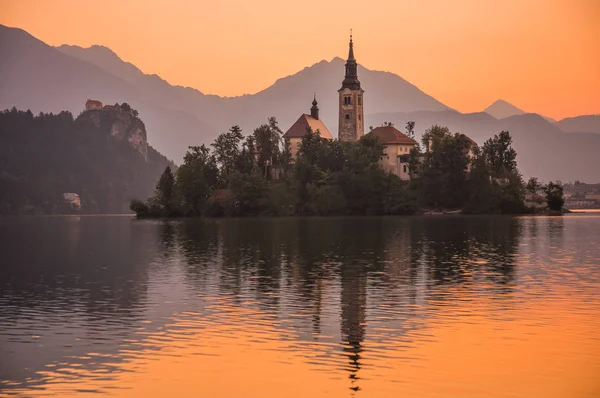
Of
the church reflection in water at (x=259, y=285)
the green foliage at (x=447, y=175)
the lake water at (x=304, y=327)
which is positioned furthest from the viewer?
the green foliage at (x=447, y=175)

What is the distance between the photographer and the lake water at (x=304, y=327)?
1070 inches

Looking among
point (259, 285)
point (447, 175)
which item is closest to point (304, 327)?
point (259, 285)

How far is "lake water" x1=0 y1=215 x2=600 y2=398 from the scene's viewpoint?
2719cm

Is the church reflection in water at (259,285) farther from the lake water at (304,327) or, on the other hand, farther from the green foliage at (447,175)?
the green foliage at (447,175)

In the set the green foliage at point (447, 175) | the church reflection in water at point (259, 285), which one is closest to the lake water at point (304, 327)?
the church reflection in water at point (259, 285)

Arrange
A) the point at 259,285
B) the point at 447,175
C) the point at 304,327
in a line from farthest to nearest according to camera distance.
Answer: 1. the point at 447,175
2. the point at 259,285
3. the point at 304,327

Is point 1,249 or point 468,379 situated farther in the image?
point 1,249

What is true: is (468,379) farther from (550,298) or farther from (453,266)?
(453,266)

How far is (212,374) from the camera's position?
28.3 meters

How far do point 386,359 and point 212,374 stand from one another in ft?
19.1

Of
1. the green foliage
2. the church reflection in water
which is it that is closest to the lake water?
the church reflection in water

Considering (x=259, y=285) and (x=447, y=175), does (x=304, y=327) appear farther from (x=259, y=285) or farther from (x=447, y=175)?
(x=447, y=175)

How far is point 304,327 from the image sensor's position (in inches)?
1446

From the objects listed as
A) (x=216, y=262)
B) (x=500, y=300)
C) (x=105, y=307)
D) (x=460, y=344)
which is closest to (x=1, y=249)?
(x=216, y=262)
